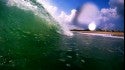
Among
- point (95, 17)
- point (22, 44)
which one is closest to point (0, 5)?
point (22, 44)

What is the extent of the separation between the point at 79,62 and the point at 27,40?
3360 millimetres

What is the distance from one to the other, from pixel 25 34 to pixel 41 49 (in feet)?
7.42

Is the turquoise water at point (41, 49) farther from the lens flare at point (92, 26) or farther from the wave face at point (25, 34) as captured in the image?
the lens flare at point (92, 26)

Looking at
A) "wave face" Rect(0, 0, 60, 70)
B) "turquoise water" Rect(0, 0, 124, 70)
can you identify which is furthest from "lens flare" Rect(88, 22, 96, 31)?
"wave face" Rect(0, 0, 60, 70)

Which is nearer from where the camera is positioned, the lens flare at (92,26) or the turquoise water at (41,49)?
the turquoise water at (41,49)

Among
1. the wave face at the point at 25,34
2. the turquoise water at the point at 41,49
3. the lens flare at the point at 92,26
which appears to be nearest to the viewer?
the turquoise water at the point at 41,49

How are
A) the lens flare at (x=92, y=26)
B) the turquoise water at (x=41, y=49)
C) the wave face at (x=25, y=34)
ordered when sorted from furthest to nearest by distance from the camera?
the lens flare at (x=92, y=26), the wave face at (x=25, y=34), the turquoise water at (x=41, y=49)

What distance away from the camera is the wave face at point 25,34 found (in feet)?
28.6

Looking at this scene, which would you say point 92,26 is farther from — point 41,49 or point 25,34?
point 25,34

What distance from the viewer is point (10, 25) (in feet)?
40.7

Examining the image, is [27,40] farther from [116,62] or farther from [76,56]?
[116,62]

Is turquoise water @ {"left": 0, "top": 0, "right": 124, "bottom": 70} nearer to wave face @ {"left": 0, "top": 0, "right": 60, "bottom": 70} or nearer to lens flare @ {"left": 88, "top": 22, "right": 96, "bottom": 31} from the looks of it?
wave face @ {"left": 0, "top": 0, "right": 60, "bottom": 70}

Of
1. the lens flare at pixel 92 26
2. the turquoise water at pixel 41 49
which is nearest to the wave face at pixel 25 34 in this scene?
the turquoise water at pixel 41 49

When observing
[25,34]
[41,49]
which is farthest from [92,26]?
[25,34]
